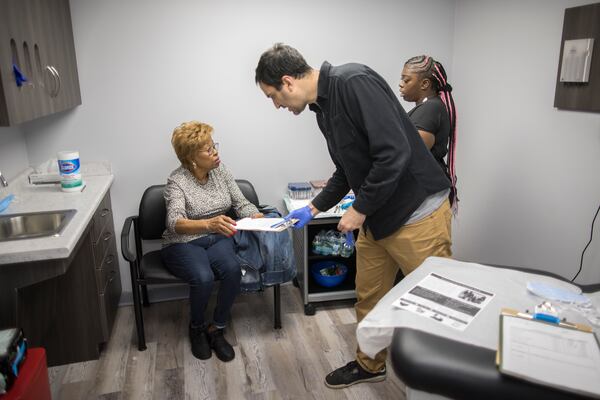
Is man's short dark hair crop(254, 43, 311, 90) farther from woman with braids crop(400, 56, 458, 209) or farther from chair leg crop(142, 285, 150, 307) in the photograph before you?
chair leg crop(142, 285, 150, 307)

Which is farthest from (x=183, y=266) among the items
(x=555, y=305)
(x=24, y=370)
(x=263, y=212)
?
(x=555, y=305)

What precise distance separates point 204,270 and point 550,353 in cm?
160

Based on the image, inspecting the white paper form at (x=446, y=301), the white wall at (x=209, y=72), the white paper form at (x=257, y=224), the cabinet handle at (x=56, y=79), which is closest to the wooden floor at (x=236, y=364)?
the white wall at (x=209, y=72)

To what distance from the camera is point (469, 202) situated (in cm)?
295

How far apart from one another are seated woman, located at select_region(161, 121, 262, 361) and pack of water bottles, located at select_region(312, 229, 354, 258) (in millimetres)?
530

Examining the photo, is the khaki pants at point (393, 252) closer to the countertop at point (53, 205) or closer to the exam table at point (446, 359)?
the exam table at point (446, 359)

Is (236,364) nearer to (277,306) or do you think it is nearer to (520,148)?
(277,306)

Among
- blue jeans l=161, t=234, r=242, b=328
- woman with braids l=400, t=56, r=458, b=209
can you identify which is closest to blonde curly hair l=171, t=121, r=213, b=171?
blue jeans l=161, t=234, r=242, b=328

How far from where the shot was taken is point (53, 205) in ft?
6.84

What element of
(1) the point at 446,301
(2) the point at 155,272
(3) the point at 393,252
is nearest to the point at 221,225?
(2) the point at 155,272

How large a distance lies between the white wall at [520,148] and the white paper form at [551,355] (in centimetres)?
124

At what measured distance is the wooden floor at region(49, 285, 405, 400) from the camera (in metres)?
2.04

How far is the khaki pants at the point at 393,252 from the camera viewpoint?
1.74 metres

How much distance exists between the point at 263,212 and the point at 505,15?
A: 1.71 metres
